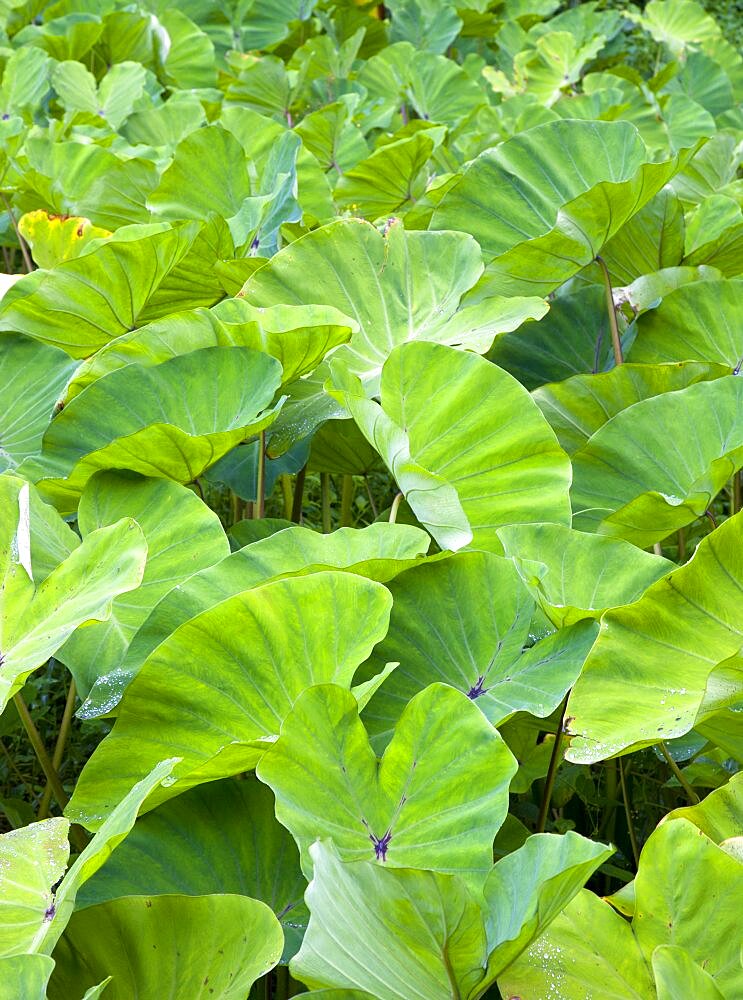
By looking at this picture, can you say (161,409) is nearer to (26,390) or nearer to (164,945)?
(26,390)

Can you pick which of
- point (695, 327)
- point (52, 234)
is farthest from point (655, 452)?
point (52, 234)

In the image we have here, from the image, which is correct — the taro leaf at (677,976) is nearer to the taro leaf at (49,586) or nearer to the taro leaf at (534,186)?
the taro leaf at (49,586)

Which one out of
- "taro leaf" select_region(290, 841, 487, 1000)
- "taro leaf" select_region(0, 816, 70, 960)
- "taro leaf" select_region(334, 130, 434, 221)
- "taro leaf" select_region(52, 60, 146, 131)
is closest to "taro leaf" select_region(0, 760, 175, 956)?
"taro leaf" select_region(0, 816, 70, 960)

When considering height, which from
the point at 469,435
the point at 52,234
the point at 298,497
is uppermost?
the point at 469,435

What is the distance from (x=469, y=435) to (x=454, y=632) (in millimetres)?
166

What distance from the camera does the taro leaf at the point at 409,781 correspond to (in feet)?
1.91

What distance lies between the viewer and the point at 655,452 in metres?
0.90

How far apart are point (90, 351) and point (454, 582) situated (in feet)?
1.86

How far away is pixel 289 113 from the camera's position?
2.41 metres

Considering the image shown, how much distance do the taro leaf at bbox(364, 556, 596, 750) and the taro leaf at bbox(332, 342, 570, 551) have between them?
0.06 meters

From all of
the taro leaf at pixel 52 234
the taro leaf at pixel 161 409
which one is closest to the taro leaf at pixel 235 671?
the taro leaf at pixel 161 409

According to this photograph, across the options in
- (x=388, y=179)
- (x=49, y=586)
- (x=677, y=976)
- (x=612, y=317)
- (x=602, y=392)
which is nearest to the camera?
(x=677, y=976)

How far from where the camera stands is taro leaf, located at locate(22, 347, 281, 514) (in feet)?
2.91

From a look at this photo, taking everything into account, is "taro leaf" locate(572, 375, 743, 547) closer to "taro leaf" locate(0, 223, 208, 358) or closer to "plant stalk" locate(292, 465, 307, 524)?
"plant stalk" locate(292, 465, 307, 524)
